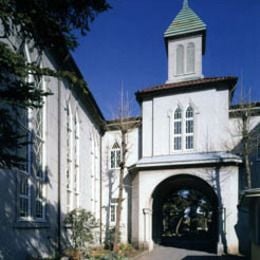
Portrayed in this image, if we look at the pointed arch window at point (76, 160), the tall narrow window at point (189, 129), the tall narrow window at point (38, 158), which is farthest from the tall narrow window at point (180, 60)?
the tall narrow window at point (38, 158)

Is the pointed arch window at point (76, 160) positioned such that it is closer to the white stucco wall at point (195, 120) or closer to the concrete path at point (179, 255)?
the concrete path at point (179, 255)

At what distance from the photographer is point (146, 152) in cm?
2359

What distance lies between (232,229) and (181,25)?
1550cm

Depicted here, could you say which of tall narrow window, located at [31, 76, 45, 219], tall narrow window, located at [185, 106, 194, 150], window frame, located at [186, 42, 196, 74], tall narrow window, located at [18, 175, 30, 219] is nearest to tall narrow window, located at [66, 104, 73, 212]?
tall narrow window, located at [31, 76, 45, 219]

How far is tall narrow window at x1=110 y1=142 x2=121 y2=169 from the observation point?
84.2 feet

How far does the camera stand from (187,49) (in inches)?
995

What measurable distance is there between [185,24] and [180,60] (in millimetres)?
2913

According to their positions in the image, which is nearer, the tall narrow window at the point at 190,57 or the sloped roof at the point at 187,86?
the sloped roof at the point at 187,86

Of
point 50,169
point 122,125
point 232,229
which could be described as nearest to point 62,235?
point 50,169

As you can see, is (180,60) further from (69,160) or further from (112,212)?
(112,212)

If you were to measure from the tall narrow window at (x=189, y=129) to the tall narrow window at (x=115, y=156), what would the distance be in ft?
18.9

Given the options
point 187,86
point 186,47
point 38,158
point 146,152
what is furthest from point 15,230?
point 186,47

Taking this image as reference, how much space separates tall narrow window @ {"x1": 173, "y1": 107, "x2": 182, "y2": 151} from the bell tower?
9.97 feet

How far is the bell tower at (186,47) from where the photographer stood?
24.9 m
